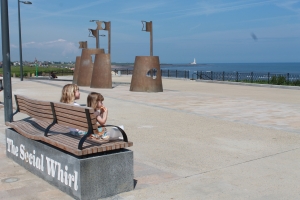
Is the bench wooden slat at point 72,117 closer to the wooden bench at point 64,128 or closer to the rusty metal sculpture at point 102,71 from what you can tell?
the wooden bench at point 64,128

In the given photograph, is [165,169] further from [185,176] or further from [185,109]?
[185,109]

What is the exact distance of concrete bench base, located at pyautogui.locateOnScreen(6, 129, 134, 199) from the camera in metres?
4.34

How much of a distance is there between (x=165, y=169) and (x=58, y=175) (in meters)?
1.53

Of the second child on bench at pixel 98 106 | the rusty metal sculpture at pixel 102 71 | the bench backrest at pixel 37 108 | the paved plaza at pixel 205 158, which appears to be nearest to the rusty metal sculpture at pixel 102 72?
the rusty metal sculpture at pixel 102 71

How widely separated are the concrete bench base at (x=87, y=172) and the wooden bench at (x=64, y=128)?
11 cm

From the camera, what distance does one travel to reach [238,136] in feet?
25.4

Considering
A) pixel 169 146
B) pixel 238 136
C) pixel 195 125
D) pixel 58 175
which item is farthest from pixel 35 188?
pixel 195 125

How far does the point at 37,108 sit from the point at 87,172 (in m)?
1.65

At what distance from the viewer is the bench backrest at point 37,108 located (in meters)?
5.22

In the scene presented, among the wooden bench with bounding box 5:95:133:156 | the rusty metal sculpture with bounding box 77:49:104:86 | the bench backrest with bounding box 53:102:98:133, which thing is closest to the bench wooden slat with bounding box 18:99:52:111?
the wooden bench with bounding box 5:95:133:156

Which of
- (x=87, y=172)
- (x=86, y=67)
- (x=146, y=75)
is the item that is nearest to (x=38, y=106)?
(x=87, y=172)

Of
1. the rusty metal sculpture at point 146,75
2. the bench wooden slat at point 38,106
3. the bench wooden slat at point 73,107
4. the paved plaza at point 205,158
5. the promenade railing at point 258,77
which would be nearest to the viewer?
the bench wooden slat at point 73,107

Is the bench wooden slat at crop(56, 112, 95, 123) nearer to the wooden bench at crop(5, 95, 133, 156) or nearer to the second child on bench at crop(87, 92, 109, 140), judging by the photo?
the wooden bench at crop(5, 95, 133, 156)

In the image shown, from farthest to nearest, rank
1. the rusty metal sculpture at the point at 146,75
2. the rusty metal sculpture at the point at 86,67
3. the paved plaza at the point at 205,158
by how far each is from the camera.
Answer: the rusty metal sculpture at the point at 86,67 → the rusty metal sculpture at the point at 146,75 → the paved plaza at the point at 205,158
